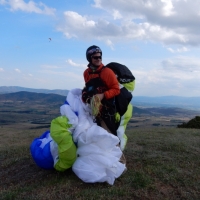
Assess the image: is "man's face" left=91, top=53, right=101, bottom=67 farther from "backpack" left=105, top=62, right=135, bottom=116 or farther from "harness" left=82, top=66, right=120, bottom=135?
"backpack" left=105, top=62, right=135, bottom=116

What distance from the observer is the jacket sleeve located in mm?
5953

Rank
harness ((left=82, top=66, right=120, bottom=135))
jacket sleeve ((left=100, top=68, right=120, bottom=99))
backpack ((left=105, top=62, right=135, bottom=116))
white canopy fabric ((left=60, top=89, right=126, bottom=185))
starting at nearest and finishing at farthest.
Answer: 1. white canopy fabric ((left=60, top=89, right=126, bottom=185))
2. jacket sleeve ((left=100, top=68, right=120, bottom=99))
3. harness ((left=82, top=66, right=120, bottom=135))
4. backpack ((left=105, top=62, right=135, bottom=116))

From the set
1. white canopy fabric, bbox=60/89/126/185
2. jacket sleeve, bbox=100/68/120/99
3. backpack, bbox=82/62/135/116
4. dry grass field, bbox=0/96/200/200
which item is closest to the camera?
dry grass field, bbox=0/96/200/200

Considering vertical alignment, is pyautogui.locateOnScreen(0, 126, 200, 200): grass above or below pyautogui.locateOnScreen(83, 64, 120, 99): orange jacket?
below

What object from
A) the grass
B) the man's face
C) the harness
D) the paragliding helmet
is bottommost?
the grass

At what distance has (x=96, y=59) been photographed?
6.04 metres

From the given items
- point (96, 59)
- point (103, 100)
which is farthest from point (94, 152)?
point (96, 59)

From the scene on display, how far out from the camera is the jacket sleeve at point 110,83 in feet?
19.5

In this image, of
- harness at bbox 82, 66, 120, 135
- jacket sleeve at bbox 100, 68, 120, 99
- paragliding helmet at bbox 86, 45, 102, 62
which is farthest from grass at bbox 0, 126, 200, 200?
paragliding helmet at bbox 86, 45, 102, 62

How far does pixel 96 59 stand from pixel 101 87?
0.63m

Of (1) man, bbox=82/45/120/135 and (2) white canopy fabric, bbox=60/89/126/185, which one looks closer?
(2) white canopy fabric, bbox=60/89/126/185

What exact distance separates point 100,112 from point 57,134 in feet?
3.52

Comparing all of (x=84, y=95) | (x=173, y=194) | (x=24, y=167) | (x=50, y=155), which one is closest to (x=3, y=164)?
(x=24, y=167)

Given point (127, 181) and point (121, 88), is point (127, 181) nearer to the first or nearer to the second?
point (127, 181)
